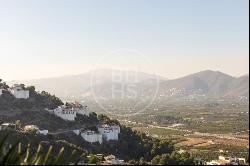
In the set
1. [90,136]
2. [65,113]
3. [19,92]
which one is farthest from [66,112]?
[19,92]

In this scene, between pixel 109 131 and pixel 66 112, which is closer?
pixel 109 131

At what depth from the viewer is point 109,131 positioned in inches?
2331

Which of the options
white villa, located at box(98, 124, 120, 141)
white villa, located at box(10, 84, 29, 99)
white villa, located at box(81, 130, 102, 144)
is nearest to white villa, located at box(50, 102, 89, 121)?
white villa, located at box(98, 124, 120, 141)

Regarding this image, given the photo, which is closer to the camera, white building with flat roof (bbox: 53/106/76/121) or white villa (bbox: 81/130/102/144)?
white villa (bbox: 81/130/102/144)

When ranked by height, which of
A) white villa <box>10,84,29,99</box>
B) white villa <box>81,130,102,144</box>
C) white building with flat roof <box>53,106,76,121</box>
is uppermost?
white villa <box>10,84,29,99</box>

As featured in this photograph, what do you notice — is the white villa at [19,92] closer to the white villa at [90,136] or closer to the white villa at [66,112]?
the white villa at [66,112]

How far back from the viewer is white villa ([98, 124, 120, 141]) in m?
59.1

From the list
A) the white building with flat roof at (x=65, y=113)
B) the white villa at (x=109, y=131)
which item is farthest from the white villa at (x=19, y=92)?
the white villa at (x=109, y=131)

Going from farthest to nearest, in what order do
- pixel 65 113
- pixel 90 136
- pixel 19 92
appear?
pixel 19 92 → pixel 65 113 → pixel 90 136

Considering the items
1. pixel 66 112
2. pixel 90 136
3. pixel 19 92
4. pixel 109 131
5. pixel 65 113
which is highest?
pixel 19 92

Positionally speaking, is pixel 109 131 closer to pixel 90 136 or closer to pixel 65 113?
pixel 90 136

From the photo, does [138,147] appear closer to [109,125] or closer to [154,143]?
[154,143]

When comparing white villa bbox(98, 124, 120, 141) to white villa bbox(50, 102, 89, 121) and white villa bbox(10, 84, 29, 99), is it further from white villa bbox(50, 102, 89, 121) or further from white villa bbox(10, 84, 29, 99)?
white villa bbox(10, 84, 29, 99)

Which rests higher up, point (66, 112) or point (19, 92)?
point (19, 92)
